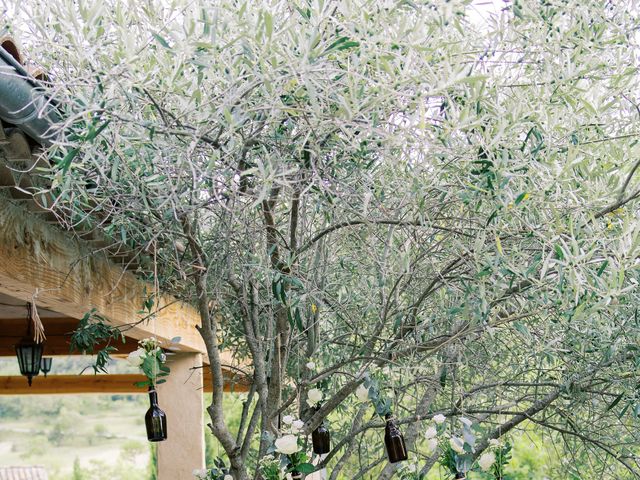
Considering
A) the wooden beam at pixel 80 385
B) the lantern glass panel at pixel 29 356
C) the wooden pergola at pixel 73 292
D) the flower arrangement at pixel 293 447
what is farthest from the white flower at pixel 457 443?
→ the wooden beam at pixel 80 385

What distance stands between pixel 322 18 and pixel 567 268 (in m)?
0.78

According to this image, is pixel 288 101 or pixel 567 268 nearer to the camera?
pixel 567 268

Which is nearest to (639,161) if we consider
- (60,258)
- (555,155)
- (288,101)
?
(555,155)

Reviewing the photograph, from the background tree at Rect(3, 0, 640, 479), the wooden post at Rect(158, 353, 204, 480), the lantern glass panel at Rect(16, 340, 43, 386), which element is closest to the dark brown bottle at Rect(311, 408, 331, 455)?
the background tree at Rect(3, 0, 640, 479)

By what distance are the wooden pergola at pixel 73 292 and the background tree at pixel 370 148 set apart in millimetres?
183

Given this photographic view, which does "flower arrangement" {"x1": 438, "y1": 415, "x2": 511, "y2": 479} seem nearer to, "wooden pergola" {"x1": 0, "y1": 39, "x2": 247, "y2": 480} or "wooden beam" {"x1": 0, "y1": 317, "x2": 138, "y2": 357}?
"wooden pergola" {"x1": 0, "y1": 39, "x2": 247, "y2": 480}

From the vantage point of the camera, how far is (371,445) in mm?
4637

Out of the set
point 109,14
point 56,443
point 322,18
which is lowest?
point 322,18

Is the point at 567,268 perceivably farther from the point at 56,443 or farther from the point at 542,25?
the point at 56,443

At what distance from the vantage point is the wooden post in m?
4.70

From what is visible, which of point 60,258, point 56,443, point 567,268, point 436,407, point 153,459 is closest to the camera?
point 567,268

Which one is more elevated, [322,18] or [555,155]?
[322,18]

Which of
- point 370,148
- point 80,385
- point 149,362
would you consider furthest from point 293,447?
point 80,385

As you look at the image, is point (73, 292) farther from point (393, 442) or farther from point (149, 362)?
point (393, 442)
